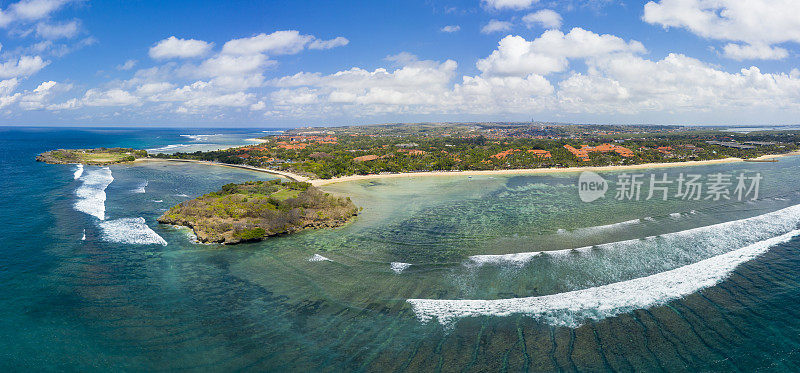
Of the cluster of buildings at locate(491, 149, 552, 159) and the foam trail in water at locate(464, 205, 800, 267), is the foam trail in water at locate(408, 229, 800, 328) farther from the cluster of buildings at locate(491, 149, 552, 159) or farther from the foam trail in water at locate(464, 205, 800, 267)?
the cluster of buildings at locate(491, 149, 552, 159)

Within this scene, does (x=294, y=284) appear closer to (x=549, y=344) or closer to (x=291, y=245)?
(x=291, y=245)

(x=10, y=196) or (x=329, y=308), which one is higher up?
(x=10, y=196)

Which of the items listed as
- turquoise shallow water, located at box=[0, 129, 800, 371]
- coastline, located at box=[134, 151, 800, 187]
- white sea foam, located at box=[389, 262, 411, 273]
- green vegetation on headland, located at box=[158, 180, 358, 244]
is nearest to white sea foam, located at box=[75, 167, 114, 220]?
turquoise shallow water, located at box=[0, 129, 800, 371]

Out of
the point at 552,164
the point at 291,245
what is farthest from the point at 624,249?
the point at 552,164

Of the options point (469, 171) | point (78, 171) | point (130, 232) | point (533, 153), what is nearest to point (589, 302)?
point (130, 232)

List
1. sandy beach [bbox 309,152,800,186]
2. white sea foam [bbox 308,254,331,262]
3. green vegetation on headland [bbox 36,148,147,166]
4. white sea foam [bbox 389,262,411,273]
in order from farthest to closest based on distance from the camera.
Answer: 1. green vegetation on headland [bbox 36,148,147,166]
2. sandy beach [bbox 309,152,800,186]
3. white sea foam [bbox 308,254,331,262]
4. white sea foam [bbox 389,262,411,273]
